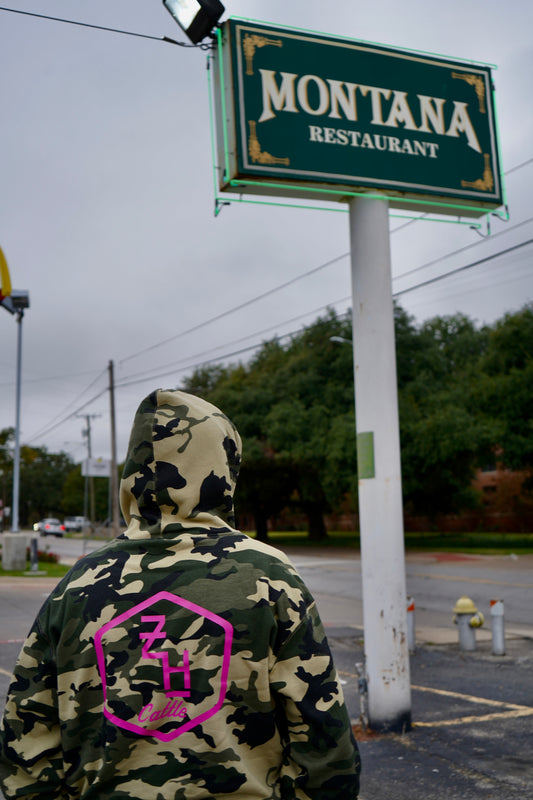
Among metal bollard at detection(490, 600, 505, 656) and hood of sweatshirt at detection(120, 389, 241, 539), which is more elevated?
hood of sweatshirt at detection(120, 389, 241, 539)

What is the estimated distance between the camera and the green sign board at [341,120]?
6426 mm

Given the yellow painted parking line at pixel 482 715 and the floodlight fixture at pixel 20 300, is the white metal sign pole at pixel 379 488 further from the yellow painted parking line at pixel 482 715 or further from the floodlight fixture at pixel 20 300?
the floodlight fixture at pixel 20 300

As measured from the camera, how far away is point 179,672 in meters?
1.86

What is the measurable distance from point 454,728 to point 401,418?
26283mm

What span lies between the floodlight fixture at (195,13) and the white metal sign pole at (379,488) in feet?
6.68

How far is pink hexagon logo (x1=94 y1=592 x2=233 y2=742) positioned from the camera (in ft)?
6.07

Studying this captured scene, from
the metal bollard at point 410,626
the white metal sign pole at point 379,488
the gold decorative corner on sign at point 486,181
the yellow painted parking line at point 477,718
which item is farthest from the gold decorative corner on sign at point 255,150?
the metal bollard at point 410,626

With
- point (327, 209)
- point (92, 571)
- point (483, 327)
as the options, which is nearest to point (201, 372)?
point (483, 327)

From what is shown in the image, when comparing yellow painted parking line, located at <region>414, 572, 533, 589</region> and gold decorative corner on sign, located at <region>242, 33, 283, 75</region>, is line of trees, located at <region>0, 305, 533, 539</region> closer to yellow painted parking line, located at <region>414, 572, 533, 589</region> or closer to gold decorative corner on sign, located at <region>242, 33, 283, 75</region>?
yellow painted parking line, located at <region>414, 572, 533, 589</region>

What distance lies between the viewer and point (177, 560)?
6.30 feet

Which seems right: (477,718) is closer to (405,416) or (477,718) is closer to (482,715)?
(482,715)

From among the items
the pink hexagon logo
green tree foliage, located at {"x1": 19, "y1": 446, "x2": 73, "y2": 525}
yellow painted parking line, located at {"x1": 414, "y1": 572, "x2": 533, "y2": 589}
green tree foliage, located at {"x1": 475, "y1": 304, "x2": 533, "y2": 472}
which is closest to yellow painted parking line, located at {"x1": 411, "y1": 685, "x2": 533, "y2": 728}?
the pink hexagon logo

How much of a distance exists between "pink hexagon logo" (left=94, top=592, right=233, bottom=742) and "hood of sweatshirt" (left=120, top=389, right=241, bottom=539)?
211mm

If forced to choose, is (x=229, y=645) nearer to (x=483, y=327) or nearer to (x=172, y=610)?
(x=172, y=610)
